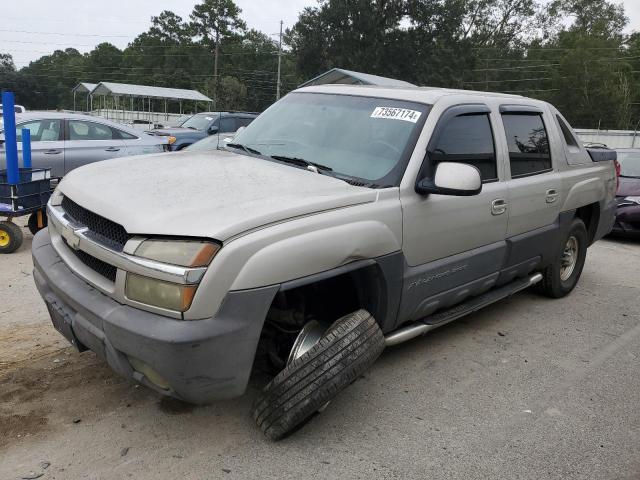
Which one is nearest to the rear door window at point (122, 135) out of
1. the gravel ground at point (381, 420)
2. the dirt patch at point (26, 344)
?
the gravel ground at point (381, 420)

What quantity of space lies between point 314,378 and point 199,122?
14.7 meters

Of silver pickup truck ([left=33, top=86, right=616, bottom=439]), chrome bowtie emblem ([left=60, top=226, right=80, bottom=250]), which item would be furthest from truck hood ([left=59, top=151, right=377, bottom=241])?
chrome bowtie emblem ([left=60, top=226, right=80, bottom=250])

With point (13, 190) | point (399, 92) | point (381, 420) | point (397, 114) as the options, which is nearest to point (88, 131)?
point (13, 190)

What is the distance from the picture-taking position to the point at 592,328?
478 centimetres

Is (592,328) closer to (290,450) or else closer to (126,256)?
(290,450)

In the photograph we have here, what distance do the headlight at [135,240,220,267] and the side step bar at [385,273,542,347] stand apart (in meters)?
1.29

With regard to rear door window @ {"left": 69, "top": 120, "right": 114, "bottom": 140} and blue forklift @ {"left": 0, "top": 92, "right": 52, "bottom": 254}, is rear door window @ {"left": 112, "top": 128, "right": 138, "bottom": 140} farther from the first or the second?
blue forklift @ {"left": 0, "top": 92, "right": 52, "bottom": 254}

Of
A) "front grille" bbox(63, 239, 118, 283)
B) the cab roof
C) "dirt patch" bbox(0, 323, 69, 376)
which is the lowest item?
"dirt patch" bbox(0, 323, 69, 376)

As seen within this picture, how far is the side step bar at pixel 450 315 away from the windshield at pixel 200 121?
1261 centimetres

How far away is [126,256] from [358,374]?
1244 mm

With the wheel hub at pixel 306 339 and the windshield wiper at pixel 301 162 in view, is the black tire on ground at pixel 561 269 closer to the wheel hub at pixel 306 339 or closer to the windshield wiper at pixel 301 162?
the windshield wiper at pixel 301 162

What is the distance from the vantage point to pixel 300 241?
259 centimetres

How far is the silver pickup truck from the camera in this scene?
2.39 meters

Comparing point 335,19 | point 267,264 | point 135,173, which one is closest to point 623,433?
point 267,264
